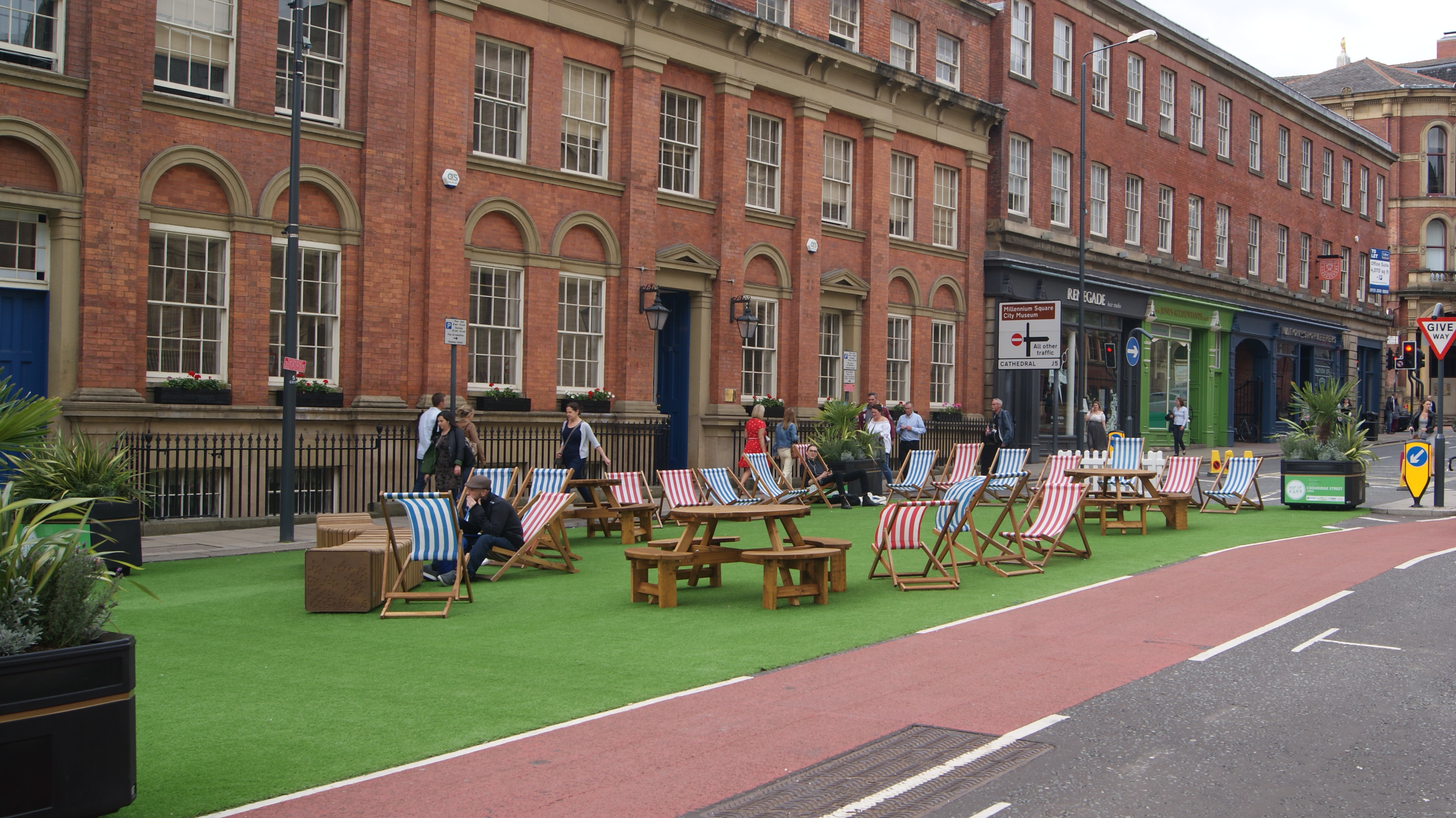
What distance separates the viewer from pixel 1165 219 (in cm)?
4019

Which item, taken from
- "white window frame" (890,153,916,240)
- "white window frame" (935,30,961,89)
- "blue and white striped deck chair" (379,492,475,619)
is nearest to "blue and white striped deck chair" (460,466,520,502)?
"blue and white striped deck chair" (379,492,475,619)

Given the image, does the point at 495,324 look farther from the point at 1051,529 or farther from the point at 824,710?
the point at 824,710

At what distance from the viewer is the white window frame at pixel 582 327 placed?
73.2 feet

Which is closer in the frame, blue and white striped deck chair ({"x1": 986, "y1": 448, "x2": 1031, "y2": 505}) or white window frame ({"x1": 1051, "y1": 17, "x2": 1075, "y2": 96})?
blue and white striped deck chair ({"x1": 986, "y1": 448, "x2": 1031, "y2": 505})

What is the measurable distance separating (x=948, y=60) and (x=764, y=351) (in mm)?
10380

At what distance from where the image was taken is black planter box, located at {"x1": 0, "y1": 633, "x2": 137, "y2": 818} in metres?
4.62

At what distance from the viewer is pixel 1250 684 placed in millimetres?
7770

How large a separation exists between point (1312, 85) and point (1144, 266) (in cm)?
3757

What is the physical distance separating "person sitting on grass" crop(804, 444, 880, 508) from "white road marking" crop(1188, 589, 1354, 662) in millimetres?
10650

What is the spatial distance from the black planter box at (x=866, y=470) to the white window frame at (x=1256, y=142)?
2947cm

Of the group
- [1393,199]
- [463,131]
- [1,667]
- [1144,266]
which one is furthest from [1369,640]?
[1393,199]

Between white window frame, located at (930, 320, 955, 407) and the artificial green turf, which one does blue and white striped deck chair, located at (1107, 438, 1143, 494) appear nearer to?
the artificial green turf

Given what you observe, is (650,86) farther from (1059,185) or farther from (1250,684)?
(1250,684)

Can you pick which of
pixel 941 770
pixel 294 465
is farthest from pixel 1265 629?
pixel 294 465
